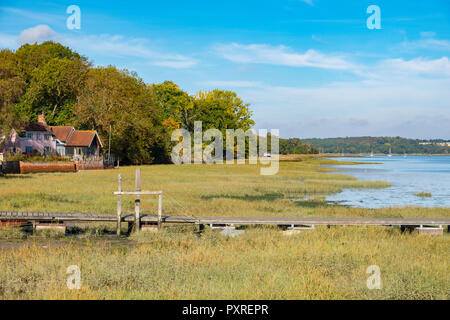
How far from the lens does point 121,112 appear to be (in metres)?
71.4

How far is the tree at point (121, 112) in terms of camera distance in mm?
70500

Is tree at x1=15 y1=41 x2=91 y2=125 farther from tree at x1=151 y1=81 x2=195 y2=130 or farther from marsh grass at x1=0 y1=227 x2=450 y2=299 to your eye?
marsh grass at x1=0 y1=227 x2=450 y2=299

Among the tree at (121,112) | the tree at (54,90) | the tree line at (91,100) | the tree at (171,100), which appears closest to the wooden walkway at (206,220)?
the tree line at (91,100)

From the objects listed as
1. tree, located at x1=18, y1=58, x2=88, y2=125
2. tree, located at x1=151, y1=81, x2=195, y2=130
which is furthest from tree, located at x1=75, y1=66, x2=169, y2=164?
tree, located at x1=151, y1=81, x2=195, y2=130

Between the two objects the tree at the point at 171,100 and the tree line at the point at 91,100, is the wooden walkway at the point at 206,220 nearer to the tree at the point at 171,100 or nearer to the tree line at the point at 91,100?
the tree line at the point at 91,100

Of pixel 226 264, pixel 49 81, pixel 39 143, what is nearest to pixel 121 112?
pixel 39 143

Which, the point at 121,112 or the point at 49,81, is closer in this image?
the point at 121,112

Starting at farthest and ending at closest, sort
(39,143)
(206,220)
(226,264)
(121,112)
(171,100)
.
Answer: (171,100), (121,112), (39,143), (206,220), (226,264)

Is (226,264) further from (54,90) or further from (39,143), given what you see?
(54,90)

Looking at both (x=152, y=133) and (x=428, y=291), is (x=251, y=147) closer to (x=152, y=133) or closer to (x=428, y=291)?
(x=152, y=133)

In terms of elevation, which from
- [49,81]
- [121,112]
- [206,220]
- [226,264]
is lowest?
[226,264]

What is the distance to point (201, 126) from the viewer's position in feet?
322

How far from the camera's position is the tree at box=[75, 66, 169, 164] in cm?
7050
